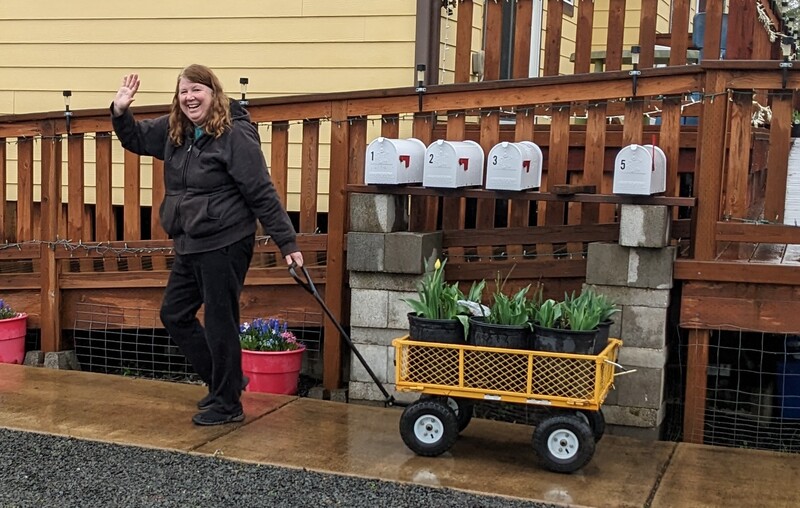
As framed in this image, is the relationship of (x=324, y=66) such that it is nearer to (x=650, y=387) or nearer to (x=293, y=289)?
(x=293, y=289)

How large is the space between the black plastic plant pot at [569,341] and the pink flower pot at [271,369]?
1879mm

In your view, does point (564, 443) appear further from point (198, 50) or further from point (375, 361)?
point (198, 50)

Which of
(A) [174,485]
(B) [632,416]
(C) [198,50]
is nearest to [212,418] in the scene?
(A) [174,485]

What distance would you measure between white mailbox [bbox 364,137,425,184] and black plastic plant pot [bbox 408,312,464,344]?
106cm

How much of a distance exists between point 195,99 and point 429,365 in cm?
168

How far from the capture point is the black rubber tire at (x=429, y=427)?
4535mm

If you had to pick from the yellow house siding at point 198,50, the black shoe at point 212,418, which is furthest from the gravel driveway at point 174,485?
the yellow house siding at point 198,50

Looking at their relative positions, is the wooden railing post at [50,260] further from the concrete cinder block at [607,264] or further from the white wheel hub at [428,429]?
the concrete cinder block at [607,264]

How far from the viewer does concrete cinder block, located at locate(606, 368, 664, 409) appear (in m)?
5.05

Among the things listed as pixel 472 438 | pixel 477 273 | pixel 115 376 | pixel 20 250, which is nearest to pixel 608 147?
pixel 477 273

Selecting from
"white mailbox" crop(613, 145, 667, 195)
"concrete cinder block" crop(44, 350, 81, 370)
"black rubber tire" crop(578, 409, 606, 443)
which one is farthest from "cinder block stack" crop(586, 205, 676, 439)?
"concrete cinder block" crop(44, 350, 81, 370)

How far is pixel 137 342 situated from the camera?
21.9 feet

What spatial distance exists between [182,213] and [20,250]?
7.48 ft

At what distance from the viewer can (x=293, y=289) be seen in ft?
20.0
